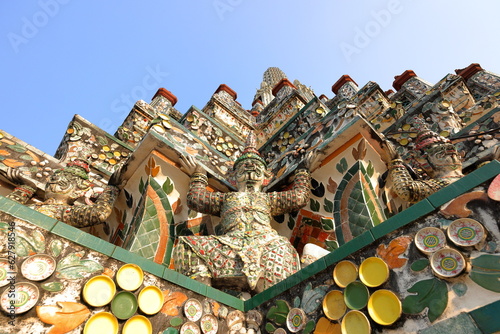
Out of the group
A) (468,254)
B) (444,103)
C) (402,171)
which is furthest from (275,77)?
(468,254)

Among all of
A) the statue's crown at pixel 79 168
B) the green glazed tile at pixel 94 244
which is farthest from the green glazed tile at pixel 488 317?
the statue's crown at pixel 79 168

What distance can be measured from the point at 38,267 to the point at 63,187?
3.40 m

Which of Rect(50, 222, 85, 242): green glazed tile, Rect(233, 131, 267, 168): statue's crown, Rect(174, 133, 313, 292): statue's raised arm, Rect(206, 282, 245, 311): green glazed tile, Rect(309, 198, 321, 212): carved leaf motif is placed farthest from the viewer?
Rect(233, 131, 267, 168): statue's crown

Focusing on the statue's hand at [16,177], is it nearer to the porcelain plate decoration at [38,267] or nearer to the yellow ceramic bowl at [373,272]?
the porcelain plate decoration at [38,267]

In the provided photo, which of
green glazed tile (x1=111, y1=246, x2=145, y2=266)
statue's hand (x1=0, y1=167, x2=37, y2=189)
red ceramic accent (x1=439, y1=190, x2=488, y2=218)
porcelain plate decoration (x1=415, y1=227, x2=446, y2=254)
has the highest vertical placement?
statue's hand (x1=0, y1=167, x2=37, y2=189)

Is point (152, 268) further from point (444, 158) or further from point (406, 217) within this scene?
point (444, 158)

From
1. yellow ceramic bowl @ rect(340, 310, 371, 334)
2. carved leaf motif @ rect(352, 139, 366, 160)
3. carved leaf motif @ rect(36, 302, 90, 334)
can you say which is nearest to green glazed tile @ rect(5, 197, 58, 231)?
carved leaf motif @ rect(36, 302, 90, 334)

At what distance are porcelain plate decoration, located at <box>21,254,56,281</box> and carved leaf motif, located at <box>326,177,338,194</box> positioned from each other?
3410 millimetres

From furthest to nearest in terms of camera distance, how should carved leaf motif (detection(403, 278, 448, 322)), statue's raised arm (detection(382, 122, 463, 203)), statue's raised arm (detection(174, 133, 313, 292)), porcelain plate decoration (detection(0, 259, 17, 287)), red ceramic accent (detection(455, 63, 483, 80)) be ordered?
1. red ceramic accent (detection(455, 63, 483, 80))
2. statue's raised arm (detection(382, 122, 463, 203))
3. statue's raised arm (detection(174, 133, 313, 292))
4. porcelain plate decoration (detection(0, 259, 17, 287))
5. carved leaf motif (detection(403, 278, 448, 322))

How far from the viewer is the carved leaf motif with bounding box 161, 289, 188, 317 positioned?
254 cm

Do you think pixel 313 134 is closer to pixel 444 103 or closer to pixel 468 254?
pixel 444 103

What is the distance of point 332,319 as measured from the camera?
236cm

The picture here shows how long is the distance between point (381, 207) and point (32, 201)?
16.5ft

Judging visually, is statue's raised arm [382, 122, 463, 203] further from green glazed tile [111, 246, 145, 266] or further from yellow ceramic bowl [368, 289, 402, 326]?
green glazed tile [111, 246, 145, 266]
